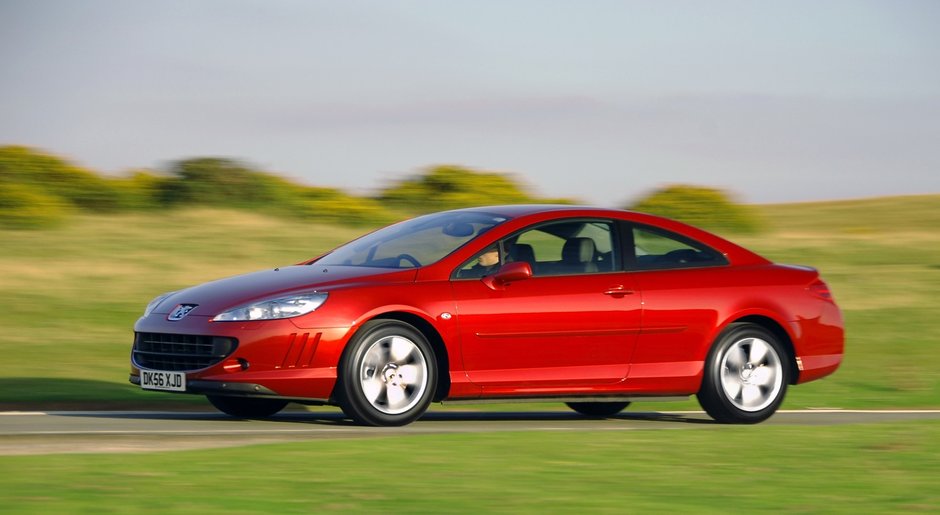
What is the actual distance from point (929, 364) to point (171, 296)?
953 cm

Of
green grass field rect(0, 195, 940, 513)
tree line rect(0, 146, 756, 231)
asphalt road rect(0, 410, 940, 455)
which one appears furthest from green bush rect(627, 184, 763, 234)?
asphalt road rect(0, 410, 940, 455)

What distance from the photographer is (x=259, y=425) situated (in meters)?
9.96

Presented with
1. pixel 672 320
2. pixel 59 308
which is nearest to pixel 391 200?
pixel 59 308

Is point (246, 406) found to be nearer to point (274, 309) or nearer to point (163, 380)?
point (163, 380)

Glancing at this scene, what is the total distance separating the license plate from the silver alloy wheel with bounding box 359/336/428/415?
45.3 inches

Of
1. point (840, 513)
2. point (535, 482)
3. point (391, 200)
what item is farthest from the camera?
point (391, 200)

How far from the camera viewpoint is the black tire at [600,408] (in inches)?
463

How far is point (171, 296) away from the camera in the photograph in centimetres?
1015

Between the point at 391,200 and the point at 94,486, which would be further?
the point at 391,200

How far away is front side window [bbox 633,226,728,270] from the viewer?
1073 cm

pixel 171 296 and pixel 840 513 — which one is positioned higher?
pixel 171 296

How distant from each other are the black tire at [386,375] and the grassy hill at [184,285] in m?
3.49

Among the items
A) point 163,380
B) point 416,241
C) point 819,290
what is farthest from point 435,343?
point 819,290

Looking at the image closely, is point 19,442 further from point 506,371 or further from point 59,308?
point 59,308
